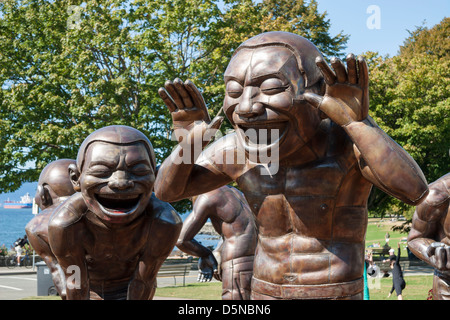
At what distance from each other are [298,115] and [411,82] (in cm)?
1772

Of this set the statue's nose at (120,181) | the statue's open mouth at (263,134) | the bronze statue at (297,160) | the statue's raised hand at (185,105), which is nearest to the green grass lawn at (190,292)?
the statue's nose at (120,181)

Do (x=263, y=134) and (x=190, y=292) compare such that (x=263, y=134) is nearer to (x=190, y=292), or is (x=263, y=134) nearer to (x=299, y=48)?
(x=299, y=48)

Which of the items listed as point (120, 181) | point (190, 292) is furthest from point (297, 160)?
point (190, 292)

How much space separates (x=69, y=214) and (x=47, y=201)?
2011 mm

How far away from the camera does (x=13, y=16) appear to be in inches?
789

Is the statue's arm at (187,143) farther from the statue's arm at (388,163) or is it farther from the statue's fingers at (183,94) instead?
the statue's arm at (388,163)

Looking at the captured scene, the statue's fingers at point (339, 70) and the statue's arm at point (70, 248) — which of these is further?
the statue's arm at point (70, 248)

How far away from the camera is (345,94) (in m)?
3.28

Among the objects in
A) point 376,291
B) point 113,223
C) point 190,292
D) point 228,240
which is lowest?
point 376,291

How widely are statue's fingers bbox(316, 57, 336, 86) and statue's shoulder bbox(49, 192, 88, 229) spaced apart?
8.42 feet

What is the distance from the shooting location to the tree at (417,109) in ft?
63.7

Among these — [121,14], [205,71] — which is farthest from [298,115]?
[121,14]

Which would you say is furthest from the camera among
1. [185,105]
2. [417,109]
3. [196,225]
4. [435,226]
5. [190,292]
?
[417,109]

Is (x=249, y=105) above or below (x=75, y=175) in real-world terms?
above
